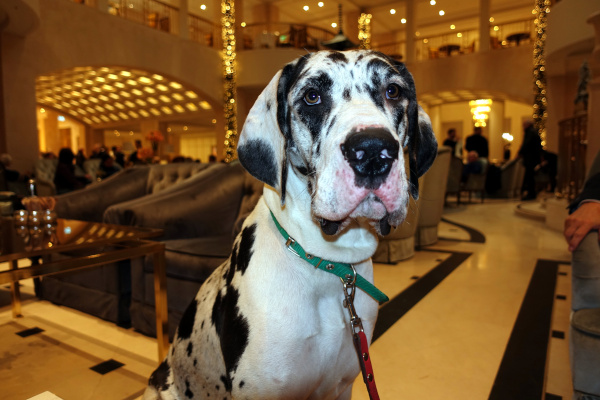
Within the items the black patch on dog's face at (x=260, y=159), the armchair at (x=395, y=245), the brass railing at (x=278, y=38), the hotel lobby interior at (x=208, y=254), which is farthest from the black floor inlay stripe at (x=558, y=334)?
the brass railing at (x=278, y=38)

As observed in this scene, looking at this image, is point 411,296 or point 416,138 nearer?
point 416,138

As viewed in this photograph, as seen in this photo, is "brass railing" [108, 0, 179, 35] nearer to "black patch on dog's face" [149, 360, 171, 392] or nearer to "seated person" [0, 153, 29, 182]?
"seated person" [0, 153, 29, 182]

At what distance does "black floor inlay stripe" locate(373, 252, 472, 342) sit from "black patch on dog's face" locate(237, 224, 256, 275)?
61.6 inches

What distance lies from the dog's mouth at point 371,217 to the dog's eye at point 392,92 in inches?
15.0

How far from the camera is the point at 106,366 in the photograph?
2322 mm

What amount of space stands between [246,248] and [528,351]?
198cm

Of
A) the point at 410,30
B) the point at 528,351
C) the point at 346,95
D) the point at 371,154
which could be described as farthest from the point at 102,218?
the point at 410,30

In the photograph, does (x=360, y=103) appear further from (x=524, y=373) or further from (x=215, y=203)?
(x=215, y=203)

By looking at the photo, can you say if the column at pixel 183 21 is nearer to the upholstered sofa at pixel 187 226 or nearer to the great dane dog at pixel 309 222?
the upholstered sofa at pixel 187 226

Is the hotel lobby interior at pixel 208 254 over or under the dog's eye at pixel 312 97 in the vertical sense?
under

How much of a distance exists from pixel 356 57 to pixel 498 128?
1992 cm

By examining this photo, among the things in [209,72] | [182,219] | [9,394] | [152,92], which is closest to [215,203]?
[182,219]

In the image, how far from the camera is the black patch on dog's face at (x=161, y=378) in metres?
1.47

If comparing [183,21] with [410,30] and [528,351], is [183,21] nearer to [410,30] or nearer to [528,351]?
[410,30]
